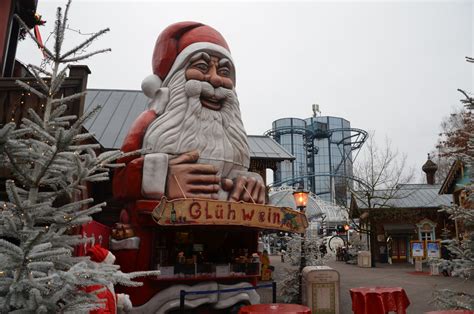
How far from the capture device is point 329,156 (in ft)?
292

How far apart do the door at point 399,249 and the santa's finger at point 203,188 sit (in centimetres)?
2167

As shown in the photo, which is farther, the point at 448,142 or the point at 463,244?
the point at 448,142

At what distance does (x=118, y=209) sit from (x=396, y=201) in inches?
788

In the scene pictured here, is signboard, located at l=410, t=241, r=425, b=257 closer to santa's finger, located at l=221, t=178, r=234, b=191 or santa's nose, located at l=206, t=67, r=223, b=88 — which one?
santa's finger, located at l=221, t=178, r=234, b=191

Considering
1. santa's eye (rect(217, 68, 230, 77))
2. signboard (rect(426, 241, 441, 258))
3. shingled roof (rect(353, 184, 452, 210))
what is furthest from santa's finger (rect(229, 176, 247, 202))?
shingled roof (rect(353, 184, 452, 210))

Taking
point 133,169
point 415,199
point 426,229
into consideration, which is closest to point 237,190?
point 133,169

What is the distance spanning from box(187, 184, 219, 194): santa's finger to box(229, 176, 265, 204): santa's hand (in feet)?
1.69

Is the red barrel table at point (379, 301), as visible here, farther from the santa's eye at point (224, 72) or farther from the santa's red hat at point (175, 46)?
the santa's red hat at point (175, 46)

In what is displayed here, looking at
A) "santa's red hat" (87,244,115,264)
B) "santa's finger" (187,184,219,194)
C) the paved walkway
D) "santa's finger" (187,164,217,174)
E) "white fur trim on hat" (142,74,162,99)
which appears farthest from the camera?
the paved walkway

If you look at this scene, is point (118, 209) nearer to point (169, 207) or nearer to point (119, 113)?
point (119, 113)

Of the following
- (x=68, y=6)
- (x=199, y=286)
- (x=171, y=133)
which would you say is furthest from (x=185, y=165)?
(x=68, y=6)

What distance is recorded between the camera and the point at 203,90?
366 inches

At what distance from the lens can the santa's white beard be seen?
29.2 ft

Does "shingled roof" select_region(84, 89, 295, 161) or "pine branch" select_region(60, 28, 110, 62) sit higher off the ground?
"shingled roof" select_region(84, 89, 295, 161)
